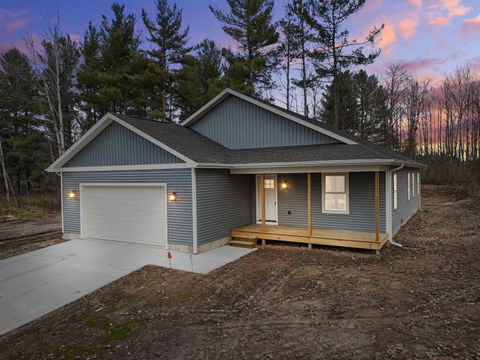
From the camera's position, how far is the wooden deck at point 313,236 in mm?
8648

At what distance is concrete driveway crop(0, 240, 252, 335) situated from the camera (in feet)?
19.2

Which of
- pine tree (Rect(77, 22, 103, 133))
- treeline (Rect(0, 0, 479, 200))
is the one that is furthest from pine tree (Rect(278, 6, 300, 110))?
pine tree (Rect(77, 22, 103, 133))

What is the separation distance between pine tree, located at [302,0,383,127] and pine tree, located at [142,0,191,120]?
8892 mm

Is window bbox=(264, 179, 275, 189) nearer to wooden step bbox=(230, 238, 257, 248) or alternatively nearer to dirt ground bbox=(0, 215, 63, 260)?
wooden step bbox=(230, 238, 257, 248)

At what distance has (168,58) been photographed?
76.5ft

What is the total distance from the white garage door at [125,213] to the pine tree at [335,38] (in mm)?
16662

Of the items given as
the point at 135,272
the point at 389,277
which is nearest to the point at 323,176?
the point at 389,277

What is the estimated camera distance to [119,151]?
10.3m

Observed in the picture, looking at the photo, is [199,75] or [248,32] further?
[199,75]

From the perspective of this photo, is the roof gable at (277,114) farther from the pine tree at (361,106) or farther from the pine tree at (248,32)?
the pine tree at (361,106)

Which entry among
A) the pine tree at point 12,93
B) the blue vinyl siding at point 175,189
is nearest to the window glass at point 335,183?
the blue vinyl siding at point 175,189

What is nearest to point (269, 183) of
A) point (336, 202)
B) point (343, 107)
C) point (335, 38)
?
point (336, 202)

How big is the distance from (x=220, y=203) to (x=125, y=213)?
323cm

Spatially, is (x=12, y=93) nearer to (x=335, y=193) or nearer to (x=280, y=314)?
(x=335, y=193)
